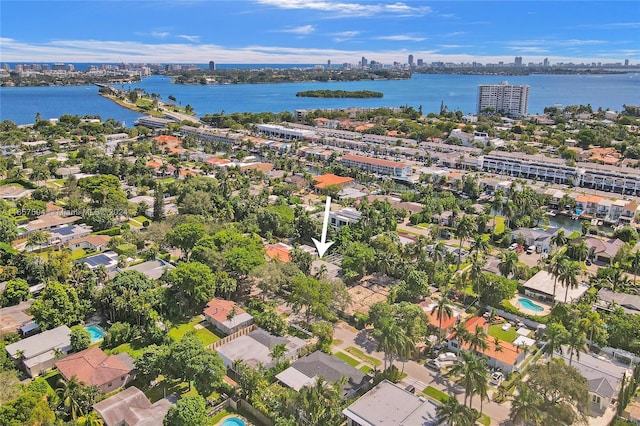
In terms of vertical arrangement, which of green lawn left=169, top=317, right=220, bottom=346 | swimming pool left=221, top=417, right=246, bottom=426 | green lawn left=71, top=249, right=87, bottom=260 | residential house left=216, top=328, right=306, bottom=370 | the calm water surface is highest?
the calm water surface

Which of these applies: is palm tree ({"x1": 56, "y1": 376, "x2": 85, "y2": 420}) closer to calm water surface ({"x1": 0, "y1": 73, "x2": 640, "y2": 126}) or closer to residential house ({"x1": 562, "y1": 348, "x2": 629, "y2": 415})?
residential house ({"x1": 562, "y1": 348, "x2": 629, "y2": 415})

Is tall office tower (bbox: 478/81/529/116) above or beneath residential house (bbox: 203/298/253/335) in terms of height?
above

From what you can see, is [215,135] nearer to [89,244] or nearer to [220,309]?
[89,244]

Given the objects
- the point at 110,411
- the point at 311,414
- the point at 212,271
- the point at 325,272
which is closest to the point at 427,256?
the point at 325,272

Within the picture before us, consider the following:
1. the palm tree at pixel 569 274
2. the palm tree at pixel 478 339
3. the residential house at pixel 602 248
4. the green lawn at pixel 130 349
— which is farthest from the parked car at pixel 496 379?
the residential house at pixel 602 248

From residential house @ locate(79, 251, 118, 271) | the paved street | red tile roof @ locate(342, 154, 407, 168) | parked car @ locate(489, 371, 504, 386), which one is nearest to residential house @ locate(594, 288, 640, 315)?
parked car @ locate(489, 371, 504, 386)

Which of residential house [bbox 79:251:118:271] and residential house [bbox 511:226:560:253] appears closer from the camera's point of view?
residential house [bbox 79:251:118:271]

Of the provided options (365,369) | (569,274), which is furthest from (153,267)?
(569,274)

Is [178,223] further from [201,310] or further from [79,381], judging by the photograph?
[79,381]
